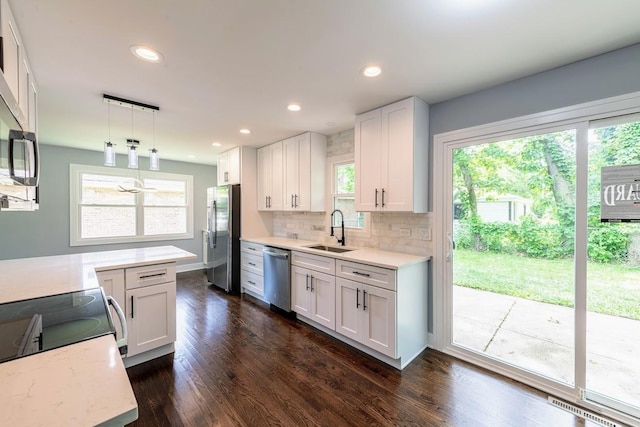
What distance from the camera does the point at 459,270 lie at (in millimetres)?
2586

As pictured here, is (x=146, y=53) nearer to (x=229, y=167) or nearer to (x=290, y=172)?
(x=290, y=172)

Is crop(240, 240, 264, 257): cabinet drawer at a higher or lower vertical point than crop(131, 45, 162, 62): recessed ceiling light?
lower

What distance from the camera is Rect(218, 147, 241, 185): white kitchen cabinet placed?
460cm

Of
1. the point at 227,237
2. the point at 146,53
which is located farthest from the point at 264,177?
the point at 146,53

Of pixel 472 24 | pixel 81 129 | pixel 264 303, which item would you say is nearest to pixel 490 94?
pixel 472 24

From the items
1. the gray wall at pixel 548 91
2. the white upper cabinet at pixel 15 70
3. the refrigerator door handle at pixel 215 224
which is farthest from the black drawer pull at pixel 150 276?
the gray wall at pixel 548 91

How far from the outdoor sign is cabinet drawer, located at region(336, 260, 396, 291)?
1.53m

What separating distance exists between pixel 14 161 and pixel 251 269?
129 inches

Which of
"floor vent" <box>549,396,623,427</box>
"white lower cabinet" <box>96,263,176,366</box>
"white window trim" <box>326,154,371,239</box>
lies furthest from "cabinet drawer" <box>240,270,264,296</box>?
"floor vent" <box>549,396,623,427</box>

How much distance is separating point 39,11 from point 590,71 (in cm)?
345

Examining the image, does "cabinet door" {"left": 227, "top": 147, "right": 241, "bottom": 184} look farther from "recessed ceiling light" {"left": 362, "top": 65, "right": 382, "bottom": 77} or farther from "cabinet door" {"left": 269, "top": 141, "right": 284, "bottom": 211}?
"recessed ceiling light" {"left": 362, "top": 65, "right": 382, "bottom": 77}

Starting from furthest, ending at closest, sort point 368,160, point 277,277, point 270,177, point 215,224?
point 215,224
point 270,177
point 277,277
point 368,160

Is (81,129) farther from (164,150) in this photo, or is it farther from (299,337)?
(299,337)

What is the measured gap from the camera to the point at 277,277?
3582 millimetres
